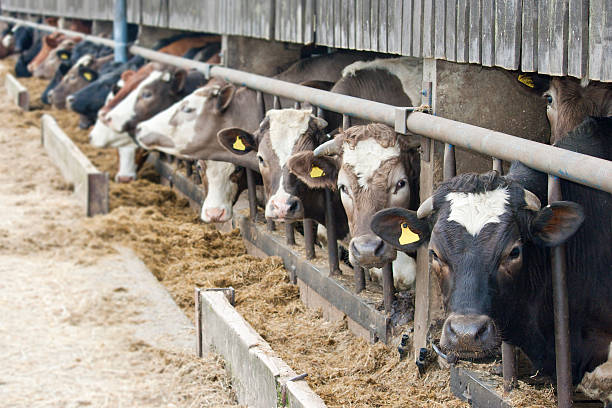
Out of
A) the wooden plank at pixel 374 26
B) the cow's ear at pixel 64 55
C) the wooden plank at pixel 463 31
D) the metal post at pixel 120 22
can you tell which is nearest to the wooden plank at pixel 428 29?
the wooden plank at pixel 463 31

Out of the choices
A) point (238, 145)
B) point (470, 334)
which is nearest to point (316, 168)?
point (238, 145)

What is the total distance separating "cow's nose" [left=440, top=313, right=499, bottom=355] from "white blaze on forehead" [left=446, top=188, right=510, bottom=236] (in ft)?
1.22

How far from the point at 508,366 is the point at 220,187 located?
4538 mm

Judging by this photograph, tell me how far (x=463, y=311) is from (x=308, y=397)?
82cm

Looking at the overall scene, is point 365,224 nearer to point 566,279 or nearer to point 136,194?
point 566,279

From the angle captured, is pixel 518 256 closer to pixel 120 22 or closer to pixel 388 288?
pixel 388 288

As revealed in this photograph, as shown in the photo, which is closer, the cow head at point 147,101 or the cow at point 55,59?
the cow head at point 147,101

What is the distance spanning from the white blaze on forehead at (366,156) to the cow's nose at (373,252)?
44cm

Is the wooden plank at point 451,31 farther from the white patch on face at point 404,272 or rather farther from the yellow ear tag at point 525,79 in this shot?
the white patch on face at point 404,272

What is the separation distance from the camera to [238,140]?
698 centimetres

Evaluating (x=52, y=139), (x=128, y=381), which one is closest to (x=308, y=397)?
(x=128, y=381)

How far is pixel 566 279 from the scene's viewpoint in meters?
3.89

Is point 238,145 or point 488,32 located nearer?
point 488,32

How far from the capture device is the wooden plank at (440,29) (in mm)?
4984
